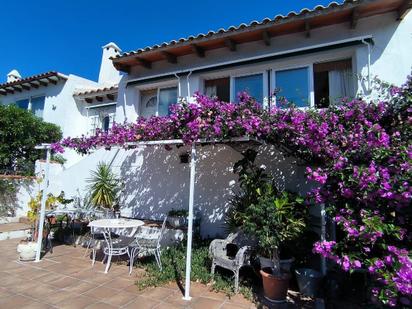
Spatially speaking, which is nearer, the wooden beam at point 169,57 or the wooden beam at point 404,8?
the wooden beam at point 404,8

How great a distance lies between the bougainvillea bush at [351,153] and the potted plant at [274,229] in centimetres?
99

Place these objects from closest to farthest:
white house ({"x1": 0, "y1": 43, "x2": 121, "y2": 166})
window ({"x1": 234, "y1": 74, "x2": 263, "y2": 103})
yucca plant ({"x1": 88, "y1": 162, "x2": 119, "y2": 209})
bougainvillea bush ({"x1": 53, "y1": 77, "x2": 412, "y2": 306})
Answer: bougainvillea bush ({"x1": 53, "y1": 77, "x2": 412, "y2": 306})
window ({"x1": 234, "y1": 74, "x2": 263, "y2": 103})
yucca plant ({"x1": 88, "y1": 162, "x2": 119, "y2": 209})
white house ({"x1": 0, "y1": 43, "x2": 121, "y2": 166})

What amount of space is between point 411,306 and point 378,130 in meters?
2.71

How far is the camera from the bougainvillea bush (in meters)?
3.70

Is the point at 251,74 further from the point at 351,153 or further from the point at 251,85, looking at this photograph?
the point at 351,153

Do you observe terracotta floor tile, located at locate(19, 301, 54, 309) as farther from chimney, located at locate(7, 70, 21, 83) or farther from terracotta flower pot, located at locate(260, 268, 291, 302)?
chimney, located at locate(7, 70, 21, 83)

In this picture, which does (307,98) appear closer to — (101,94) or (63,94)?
(101,94)

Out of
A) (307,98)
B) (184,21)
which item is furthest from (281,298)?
(184,21)

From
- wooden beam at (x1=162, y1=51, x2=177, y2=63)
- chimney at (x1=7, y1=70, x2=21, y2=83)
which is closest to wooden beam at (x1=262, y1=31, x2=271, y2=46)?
wooden beam at (x1=162, y1=51, x2=177, y2=63)

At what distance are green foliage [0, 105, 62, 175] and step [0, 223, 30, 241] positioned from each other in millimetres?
2648

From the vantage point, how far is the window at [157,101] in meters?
10.0

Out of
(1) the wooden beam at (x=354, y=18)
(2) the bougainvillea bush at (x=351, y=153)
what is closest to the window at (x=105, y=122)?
(2) the bougainvillea bush at (x=351, y=153)

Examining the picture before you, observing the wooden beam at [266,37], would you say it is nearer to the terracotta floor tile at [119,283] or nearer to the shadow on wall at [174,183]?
the shadow on wall at [174,183]

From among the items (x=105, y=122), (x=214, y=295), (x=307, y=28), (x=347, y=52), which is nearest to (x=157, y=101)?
(x=105, y=122)
